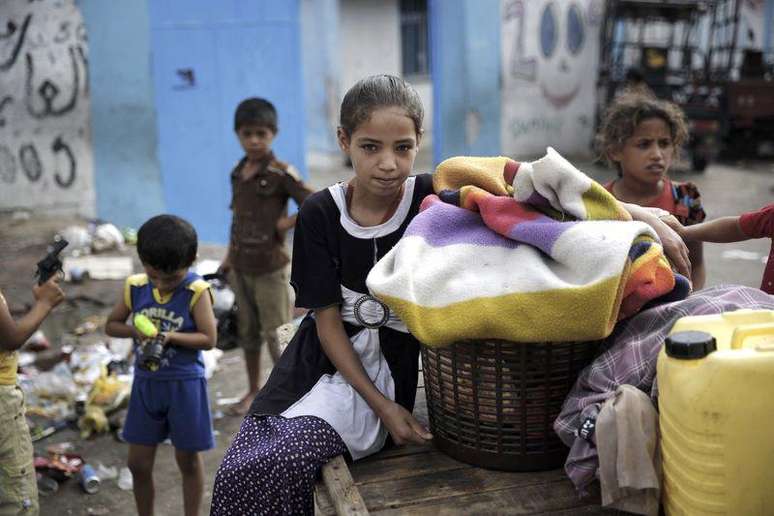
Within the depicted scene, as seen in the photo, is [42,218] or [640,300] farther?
[42,218]

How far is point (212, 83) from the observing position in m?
7.41

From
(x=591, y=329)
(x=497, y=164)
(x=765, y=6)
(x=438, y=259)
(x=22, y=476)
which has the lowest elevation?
(x=22, y=476)

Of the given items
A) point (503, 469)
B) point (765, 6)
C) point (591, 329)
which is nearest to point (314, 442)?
point (503, 469)

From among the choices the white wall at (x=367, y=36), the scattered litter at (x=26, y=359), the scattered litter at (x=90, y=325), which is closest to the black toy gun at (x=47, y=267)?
the scattered litter at (x=26, y=359)

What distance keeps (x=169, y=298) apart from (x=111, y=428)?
4.47ft

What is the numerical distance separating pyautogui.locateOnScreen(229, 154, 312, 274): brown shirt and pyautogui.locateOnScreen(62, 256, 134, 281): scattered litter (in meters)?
2.10

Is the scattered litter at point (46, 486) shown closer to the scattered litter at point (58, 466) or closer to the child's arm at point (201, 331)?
the scattered litter at point (58, 466)

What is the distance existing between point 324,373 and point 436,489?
49 centimetres

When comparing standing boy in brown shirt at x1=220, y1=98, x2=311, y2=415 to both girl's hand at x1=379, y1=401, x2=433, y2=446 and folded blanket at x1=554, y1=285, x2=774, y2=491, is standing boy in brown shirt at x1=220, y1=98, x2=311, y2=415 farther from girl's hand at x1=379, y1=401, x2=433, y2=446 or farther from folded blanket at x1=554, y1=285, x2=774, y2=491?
folded blanket at x1=554, y1=285, x2=774, y2=491

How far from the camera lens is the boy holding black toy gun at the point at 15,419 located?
108 inches

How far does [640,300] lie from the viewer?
5.47 ft

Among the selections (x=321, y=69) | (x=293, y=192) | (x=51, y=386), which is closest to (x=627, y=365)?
(x=293, y=192)

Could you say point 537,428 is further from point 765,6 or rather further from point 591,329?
point 765,6

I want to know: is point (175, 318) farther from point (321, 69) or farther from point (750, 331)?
point (321, 69)
